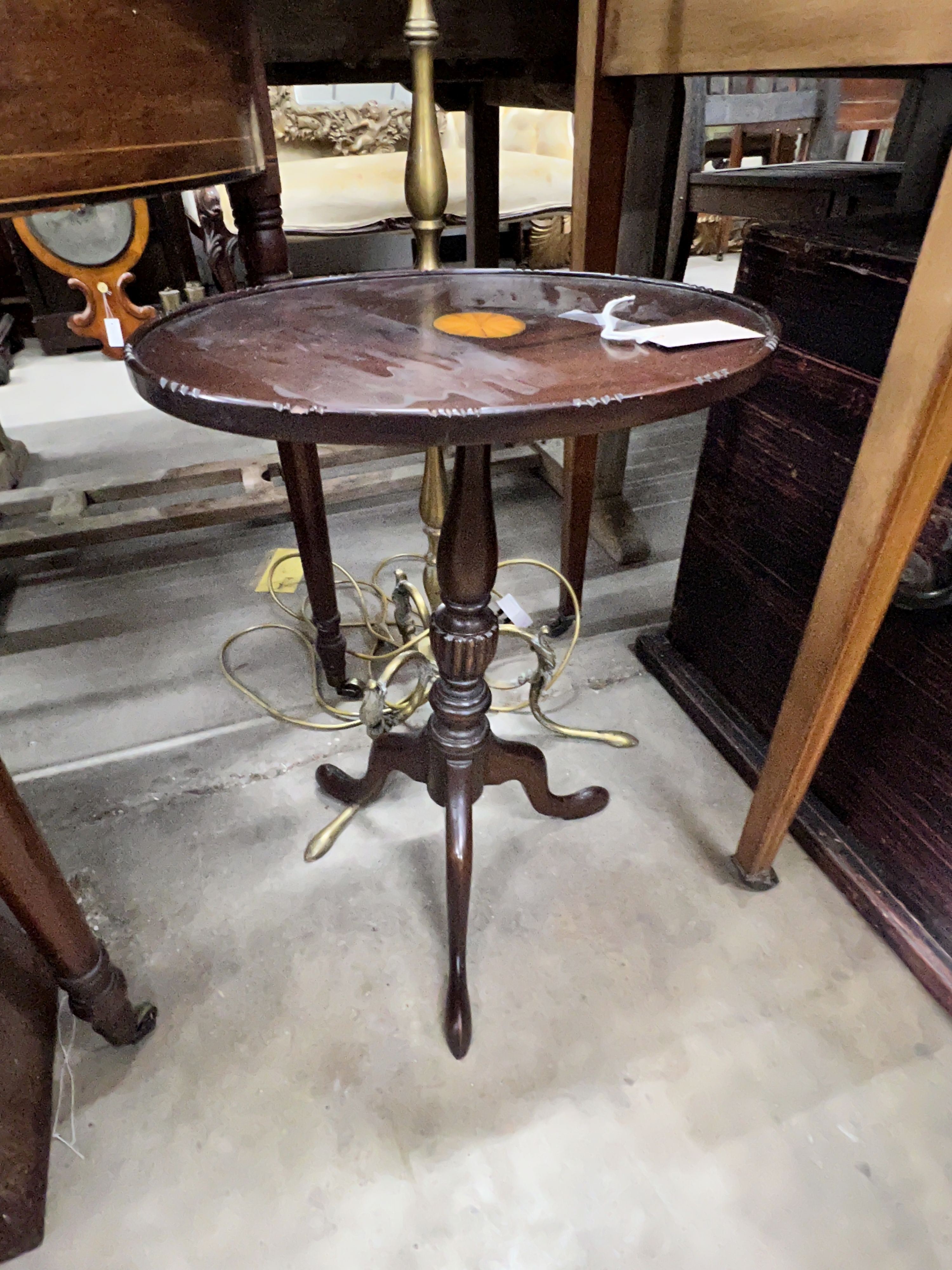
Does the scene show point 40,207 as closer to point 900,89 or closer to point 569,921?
point 569,921

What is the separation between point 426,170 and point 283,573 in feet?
2.77

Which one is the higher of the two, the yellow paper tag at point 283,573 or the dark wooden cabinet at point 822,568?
the dark wooden cabinet at point 822,568

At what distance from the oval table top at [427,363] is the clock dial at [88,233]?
84.2 inches

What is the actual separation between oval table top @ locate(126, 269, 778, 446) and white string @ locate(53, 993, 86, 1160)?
63 cm

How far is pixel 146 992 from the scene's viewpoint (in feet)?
2.73

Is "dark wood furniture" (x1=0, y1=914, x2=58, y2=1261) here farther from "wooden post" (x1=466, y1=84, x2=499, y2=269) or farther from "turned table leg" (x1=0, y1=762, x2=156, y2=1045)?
"wooden post" (x1=466, y1=84, x2=499, y2=269)

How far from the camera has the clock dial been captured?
240 centimetres

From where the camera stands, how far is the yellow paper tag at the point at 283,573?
1.50 meters

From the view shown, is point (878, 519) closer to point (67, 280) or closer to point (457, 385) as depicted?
point (457, 385)

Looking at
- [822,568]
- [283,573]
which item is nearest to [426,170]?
[822,568]

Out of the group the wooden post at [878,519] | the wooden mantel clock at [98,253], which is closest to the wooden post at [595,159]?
the wooden post at [878,519]

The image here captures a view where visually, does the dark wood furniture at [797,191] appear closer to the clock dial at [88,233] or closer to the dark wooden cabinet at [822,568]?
the dark wooden cabinet at [822,568]

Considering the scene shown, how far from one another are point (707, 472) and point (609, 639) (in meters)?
0.38

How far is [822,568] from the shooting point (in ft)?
2.89
